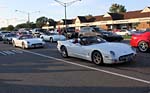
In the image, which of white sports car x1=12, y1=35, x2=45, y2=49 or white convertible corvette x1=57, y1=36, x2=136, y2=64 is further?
white sports car x1=12, y1=35, x2=45, y2=49

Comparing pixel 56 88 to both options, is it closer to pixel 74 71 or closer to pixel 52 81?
pixel 52 81

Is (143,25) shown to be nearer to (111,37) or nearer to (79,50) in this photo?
(111,37)

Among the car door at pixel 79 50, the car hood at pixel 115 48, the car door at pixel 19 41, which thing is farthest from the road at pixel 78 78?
the car door at pixel 19 41

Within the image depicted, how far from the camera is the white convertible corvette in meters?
10.7

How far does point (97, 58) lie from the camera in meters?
11.4

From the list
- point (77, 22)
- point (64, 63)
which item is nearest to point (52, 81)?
point (64, 63)

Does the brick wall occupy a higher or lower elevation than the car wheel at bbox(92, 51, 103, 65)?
higher

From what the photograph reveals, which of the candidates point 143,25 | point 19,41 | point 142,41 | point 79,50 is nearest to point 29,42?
point 19,41

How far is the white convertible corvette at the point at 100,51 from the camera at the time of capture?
10746 mm

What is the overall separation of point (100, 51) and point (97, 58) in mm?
388

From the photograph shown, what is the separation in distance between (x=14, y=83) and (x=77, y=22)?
84.1 m

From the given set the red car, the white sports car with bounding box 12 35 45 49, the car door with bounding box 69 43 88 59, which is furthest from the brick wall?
the car door with bounding box 69 43 88 59

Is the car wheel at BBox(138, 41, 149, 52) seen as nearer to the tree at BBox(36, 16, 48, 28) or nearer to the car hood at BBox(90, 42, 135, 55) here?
the car hood at BBox(90, 42, 135, 55)

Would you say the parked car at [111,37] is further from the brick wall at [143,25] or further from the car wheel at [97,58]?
the brick wall at [143,25]
